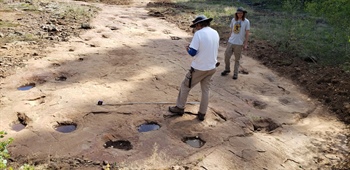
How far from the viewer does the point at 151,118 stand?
5.64m

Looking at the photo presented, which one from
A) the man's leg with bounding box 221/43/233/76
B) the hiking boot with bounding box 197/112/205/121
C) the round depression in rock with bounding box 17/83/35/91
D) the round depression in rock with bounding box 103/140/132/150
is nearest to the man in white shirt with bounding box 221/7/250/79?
the man's leg with bounding box 221/43/233/76

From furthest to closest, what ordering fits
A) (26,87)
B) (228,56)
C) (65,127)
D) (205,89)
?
1. (228,56)
2. (26,87)
3. (205,89)
4. (65,127)

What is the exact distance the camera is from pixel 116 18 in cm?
1391

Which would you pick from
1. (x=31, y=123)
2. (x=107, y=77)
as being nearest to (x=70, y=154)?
(x=31, y=123)

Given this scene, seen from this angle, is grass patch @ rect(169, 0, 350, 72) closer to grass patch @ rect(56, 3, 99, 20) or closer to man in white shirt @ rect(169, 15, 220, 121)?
man in white shirt @ rect(169, 15, 220, 121)

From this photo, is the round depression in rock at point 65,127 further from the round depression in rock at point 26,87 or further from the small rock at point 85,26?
the small rock at point 85,26

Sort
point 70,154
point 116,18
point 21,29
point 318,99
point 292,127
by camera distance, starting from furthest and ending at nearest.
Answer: point 116,18 < point 21,29 < point 318,99 < point 292,127 < point 70,154

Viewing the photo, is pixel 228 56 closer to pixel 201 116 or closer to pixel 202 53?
pixel 201 116

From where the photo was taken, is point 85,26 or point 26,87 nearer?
point 26,87

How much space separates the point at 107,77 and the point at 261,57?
534 centimetres

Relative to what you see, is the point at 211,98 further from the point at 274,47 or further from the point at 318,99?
the point at 274,47

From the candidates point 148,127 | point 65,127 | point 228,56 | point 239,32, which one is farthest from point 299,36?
point 65,127

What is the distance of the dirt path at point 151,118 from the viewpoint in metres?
4.59

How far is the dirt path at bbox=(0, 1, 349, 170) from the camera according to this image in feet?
15.0
